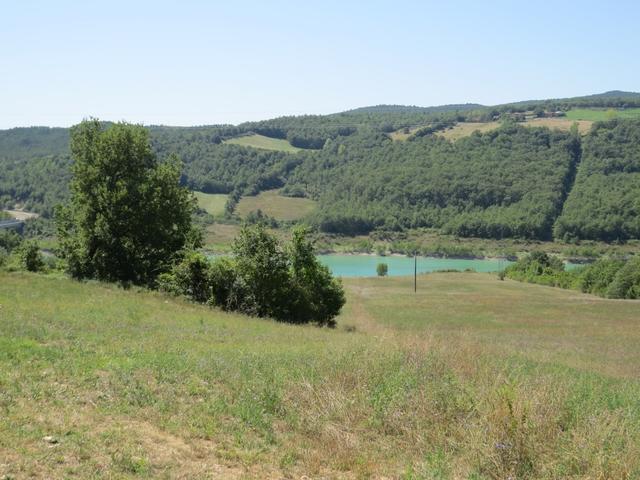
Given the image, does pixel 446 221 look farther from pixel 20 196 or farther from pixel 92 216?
pixel 92 216

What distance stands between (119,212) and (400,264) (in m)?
117

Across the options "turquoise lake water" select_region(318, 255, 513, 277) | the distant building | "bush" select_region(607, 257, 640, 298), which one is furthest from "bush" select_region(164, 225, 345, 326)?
the distant building

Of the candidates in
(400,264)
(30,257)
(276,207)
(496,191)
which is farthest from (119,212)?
(496,191)

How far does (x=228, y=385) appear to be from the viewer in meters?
9.39

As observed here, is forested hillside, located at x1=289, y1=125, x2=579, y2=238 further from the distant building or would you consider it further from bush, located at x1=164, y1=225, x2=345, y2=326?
bush, located at x1=164, y1=225, x2=345, y2=326

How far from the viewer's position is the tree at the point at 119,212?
3091 centimetres

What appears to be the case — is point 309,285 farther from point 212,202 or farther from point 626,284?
point 212,202

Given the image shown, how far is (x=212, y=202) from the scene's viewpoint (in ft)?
614

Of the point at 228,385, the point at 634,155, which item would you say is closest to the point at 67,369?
the point at 228,385

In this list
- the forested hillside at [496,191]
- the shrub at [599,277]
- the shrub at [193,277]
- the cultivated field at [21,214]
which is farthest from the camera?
the forested hillside at [496,191]

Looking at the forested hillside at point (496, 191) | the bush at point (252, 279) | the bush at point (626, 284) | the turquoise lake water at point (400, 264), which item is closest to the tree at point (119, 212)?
the bush at point (252, 279)

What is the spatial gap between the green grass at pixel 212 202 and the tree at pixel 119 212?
143124 mm

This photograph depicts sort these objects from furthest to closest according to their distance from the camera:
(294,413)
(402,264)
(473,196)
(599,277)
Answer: (473,196) < (402,264) < (599,277) < (294,413)

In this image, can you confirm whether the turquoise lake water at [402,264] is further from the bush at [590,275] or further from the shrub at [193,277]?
the shrub at [193,277]
